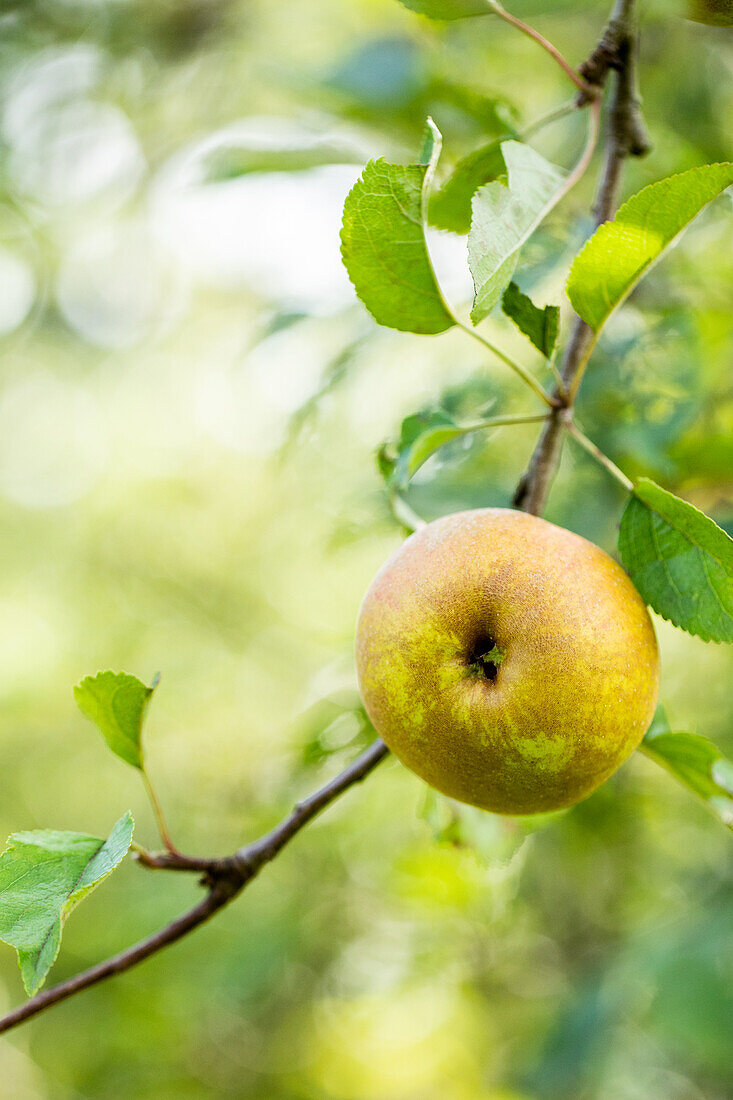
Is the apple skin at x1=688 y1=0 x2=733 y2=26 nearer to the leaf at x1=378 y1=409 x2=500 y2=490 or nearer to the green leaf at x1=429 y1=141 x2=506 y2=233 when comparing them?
the green leaf at x1=429 y1=141 x2=506 y2=233

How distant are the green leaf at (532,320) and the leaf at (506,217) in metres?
0.08

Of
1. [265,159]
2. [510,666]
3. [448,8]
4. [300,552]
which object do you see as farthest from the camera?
[300,552]

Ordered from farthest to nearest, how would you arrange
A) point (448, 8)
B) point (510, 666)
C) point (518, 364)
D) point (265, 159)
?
1. point (265, 159)
2. point (448, 8)
3. point (518, 364)
4. point (510, 666)

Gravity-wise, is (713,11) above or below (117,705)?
above

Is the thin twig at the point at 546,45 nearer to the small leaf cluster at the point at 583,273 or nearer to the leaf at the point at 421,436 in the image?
the small leaf cluster at the point at 583,273

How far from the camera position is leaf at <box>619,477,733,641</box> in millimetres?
618

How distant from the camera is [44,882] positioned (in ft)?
2.01

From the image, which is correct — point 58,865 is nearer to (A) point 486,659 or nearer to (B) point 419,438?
(A) point 486,659

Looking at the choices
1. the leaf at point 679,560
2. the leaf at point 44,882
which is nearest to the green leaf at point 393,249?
the leaf at point 679,560

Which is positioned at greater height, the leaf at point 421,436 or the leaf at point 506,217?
the leaf at point 506,217

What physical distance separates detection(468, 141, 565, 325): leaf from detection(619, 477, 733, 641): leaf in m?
0.19

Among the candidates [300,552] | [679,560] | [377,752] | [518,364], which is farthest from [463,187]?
[300,552]

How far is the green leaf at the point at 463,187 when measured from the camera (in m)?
0.84

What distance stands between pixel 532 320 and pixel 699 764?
40cm
